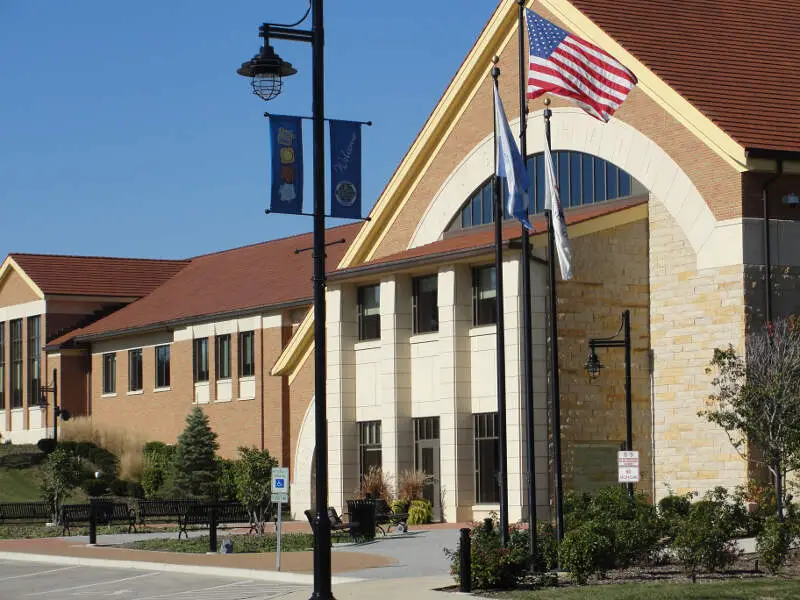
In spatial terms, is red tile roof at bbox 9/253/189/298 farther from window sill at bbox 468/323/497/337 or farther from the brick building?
window sill at bbox 468/323/497/337

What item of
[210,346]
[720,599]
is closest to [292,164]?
[720,599]

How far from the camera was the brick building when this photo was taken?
1480 inches

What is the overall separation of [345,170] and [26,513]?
33.6 m

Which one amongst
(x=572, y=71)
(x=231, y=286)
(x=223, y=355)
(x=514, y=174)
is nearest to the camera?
(x=514, y=174)

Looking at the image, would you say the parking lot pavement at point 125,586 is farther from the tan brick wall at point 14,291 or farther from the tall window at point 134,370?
the tan brick wall at point 14,291

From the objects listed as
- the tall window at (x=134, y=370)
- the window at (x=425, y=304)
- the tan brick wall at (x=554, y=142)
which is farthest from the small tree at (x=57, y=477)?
the tall window at (x=134, y=370)

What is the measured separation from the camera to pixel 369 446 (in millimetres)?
46094

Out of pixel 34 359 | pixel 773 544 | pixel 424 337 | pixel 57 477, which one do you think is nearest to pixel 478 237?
pixel 424 337

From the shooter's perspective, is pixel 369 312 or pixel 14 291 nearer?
pixel 369 312

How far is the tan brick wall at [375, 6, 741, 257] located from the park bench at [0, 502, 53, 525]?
44.3 feet

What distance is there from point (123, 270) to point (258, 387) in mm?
21358

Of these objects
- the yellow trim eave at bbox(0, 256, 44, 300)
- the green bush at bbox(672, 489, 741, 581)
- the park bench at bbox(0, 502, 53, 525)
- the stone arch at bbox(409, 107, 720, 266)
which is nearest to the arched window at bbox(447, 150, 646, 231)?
the stone arch at bbox(409, 107, 720, 266)

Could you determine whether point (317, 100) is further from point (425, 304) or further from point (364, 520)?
point (425, 304)

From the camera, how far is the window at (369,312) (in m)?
46.1
